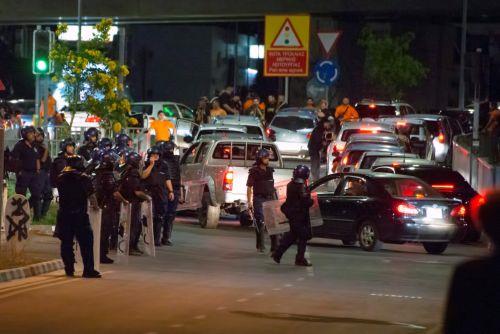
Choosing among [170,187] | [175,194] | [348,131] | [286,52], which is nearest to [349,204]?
[175,194]

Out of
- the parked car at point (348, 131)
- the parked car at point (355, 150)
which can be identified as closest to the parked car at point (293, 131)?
the parked car at point (348, 131)

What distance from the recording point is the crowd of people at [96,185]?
15359mm

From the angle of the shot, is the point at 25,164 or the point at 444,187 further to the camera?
the point at 444,187

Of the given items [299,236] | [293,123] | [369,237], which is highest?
[293,123]

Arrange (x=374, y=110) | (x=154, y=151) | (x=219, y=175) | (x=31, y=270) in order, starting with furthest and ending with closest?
(x=374, y=110)
(x=219, y=175)
(x=154, y=151)
(x=31, y=270)

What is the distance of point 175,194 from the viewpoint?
68.8 ft

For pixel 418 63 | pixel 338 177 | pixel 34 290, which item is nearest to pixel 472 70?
pixel 338 177

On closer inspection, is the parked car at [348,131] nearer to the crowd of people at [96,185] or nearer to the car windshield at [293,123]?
the car windshield at [293,123]

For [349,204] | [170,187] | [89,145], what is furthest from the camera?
[89,145]

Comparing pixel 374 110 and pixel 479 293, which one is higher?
pixel 374 110

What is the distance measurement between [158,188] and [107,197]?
2.27 m

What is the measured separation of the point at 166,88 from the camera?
6462cm

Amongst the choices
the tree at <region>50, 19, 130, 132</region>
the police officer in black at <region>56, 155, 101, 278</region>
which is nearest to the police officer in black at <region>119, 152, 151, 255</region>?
the police officer in black at <region>56, 155, 101, 278</region>

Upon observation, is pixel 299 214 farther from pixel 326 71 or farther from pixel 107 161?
pixel 326 71
